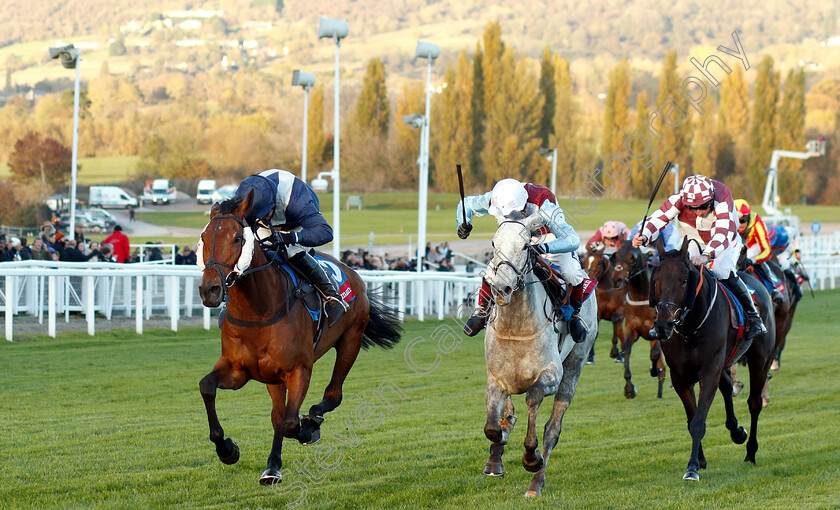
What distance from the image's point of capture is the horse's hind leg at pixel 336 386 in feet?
17.5

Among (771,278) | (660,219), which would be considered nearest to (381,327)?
(660,219)

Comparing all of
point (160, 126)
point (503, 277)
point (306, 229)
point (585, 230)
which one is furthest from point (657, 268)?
point (160, 126)

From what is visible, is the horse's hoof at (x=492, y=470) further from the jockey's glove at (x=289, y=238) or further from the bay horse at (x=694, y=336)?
the jockey's glove at (x=289, y=238)

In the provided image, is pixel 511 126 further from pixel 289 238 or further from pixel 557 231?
pixel 289 238

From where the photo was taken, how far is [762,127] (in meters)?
56.6

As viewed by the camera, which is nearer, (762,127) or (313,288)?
(313,288)

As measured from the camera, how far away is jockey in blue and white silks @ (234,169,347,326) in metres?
5.11

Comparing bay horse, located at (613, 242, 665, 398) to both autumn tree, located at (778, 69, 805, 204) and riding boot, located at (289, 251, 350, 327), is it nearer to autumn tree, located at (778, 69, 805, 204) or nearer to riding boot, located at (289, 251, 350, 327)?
riding boot, located at (289, 251, 350, 327)

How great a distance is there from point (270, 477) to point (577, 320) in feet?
6.23

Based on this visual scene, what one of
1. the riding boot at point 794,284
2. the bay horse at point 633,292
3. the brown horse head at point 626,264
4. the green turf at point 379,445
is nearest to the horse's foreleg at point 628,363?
A: the bay horse at point 633,292

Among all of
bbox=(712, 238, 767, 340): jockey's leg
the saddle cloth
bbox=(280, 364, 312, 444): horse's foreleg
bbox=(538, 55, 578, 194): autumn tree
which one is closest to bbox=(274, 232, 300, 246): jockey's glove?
the saddle cloth

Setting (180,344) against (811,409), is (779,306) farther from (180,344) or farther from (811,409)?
(180,344)

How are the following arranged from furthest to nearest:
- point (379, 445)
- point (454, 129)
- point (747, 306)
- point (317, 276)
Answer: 1. point (454, 129)
2. point (747, 306)
3. point (379, 445)
4. point (317, 276)

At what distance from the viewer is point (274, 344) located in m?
4.91
